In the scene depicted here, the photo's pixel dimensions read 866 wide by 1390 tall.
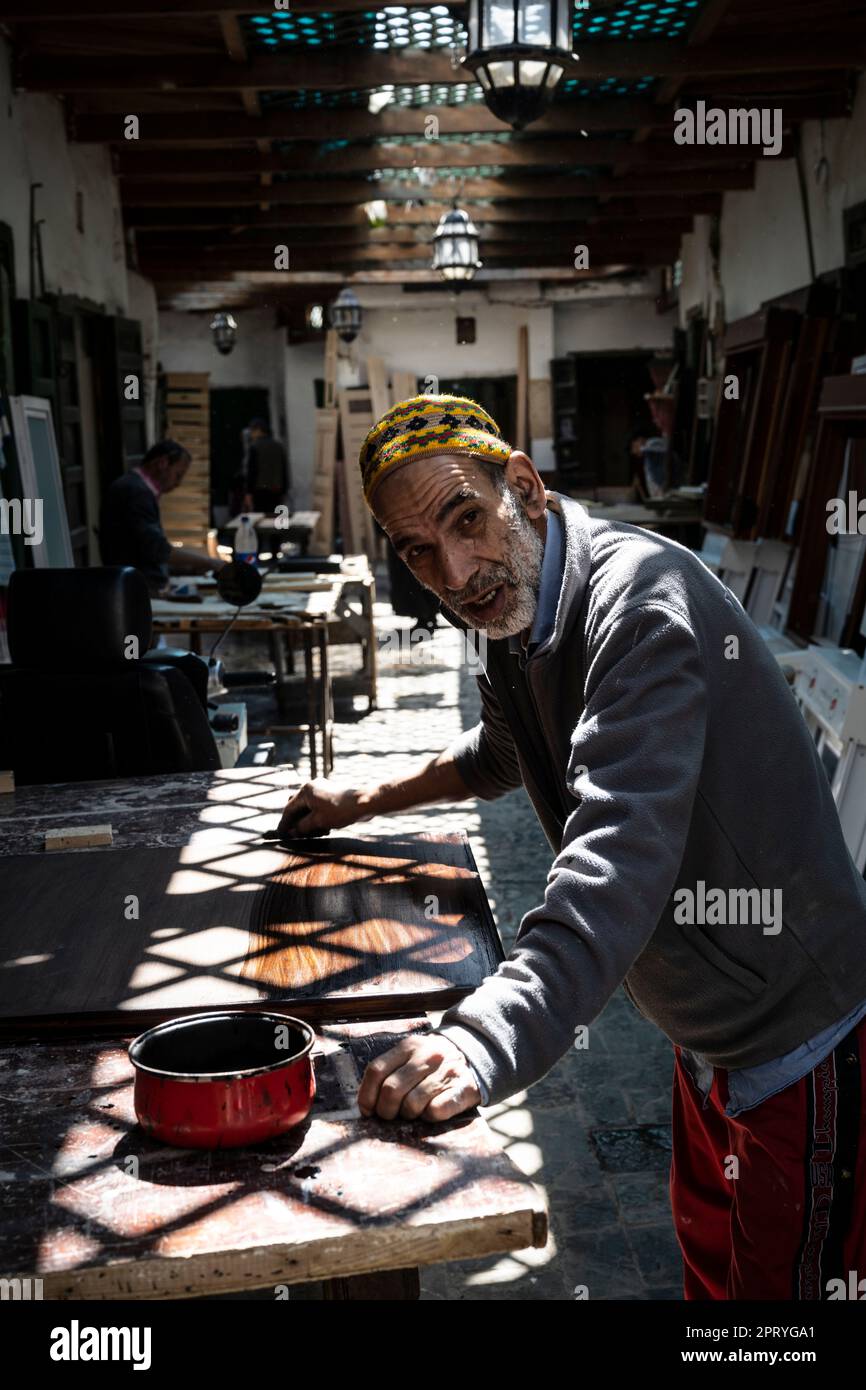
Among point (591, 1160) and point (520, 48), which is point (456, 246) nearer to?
point (520, 48)

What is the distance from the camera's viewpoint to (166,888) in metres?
2.46

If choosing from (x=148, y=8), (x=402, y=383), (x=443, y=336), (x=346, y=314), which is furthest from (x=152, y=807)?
(x=443, y=336)

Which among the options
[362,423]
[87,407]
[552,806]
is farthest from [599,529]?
[362,423]

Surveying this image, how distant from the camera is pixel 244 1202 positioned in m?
1.39

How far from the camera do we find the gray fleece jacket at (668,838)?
1.54 metres

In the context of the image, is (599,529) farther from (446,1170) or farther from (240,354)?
(240,354)

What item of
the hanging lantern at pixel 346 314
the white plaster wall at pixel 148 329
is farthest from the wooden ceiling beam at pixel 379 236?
the hanging lantern at pixel 346 314

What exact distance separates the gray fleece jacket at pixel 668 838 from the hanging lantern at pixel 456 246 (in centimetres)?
812

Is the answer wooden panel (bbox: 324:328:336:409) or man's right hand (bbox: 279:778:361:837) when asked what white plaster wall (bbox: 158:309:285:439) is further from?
man's right hand (bbox: 279:778:361:837)

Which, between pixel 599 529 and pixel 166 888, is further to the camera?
pixel 166 888

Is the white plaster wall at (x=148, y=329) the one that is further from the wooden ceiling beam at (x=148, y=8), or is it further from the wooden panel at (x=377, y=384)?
the wooden ceiling beam at (x=148, y=8)

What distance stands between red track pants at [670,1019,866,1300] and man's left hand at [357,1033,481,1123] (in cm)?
A: 63

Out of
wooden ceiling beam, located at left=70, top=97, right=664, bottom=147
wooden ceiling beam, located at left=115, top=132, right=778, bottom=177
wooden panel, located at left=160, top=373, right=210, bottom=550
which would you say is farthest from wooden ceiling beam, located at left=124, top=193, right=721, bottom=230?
wooden panel, located at left=160, top=373, right=210, bottom=550
